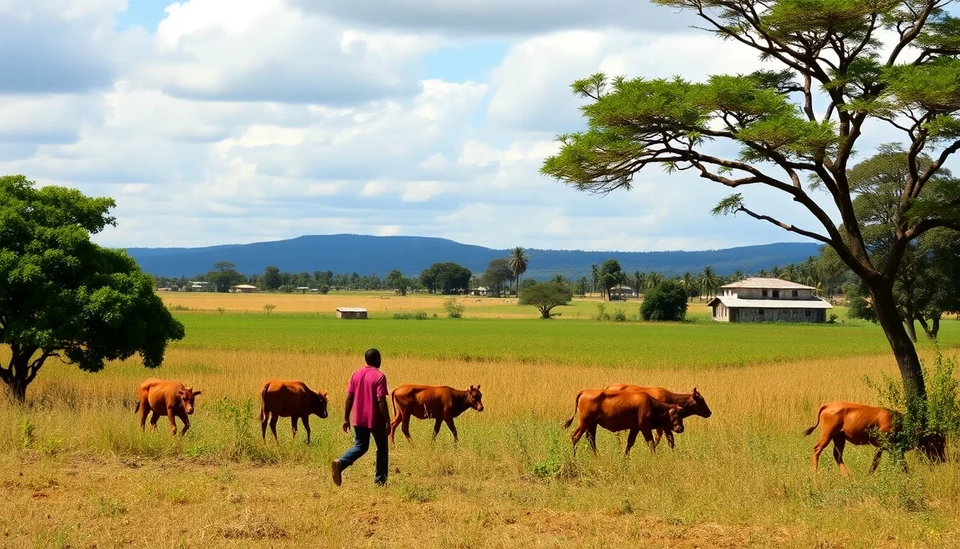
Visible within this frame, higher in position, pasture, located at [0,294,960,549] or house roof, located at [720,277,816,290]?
house roof, located at [720,277,816,290]

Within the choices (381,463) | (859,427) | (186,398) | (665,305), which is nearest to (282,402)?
(186,398)

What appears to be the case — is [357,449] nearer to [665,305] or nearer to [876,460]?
[876,460]

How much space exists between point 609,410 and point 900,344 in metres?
4.78

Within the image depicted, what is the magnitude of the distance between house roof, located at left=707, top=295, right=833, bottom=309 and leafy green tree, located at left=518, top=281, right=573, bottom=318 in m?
19.0

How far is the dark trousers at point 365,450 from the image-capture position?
11.4m

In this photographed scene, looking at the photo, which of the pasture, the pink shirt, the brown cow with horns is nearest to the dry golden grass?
the pasture

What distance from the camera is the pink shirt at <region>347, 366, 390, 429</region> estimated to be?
1140cm

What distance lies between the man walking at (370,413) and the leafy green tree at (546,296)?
100483 millimetres

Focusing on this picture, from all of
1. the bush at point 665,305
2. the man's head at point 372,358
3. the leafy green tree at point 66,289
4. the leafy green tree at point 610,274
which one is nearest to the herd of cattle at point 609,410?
the man's head at point 372,358

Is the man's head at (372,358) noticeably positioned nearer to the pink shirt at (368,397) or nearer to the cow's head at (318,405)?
the pink shirt at (368,397)

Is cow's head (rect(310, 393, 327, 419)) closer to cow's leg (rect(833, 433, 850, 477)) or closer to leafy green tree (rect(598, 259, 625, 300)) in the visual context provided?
cow's leg (rect(833, 433, 850, 477))

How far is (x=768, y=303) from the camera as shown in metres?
102

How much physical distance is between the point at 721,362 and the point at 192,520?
111ft

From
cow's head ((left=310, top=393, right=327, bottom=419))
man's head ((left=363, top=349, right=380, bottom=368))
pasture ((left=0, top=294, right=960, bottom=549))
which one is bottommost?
pasture ((left=0, top=294, right=960, bottom=549))
